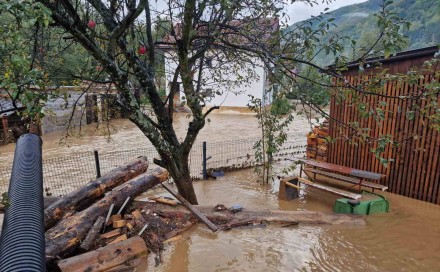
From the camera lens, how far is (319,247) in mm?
5156

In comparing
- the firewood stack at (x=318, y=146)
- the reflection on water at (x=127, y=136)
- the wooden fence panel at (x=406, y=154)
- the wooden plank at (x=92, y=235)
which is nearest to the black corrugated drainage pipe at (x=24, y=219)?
the wooden plank at (x=92, y=235)

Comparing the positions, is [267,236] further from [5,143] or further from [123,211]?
[5,143]

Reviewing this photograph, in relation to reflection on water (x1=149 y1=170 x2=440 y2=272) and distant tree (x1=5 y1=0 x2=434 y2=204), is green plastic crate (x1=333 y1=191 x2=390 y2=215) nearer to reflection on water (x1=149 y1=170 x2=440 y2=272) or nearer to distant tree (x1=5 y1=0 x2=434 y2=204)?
reflection on water (x1=149 y1=170 x2=440 y2=272)

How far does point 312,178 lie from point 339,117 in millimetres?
2038

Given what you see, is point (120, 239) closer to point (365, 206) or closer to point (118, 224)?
point (118, 224)

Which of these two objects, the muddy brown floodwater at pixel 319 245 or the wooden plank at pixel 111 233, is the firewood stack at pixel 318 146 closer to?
the muddy brown floodwater at pixel 319 245

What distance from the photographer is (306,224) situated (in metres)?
5.97

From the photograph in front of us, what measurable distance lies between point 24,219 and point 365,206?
6.17m

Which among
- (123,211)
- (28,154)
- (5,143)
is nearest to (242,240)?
(123,211)

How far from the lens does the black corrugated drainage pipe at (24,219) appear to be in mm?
2410

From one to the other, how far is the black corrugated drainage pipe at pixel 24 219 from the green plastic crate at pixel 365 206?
18.8 ft

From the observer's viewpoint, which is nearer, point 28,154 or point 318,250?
point 28,154

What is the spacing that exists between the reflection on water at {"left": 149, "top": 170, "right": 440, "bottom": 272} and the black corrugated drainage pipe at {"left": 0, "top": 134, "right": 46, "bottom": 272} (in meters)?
2.06

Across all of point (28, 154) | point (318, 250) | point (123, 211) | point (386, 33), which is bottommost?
point (318, 250)
